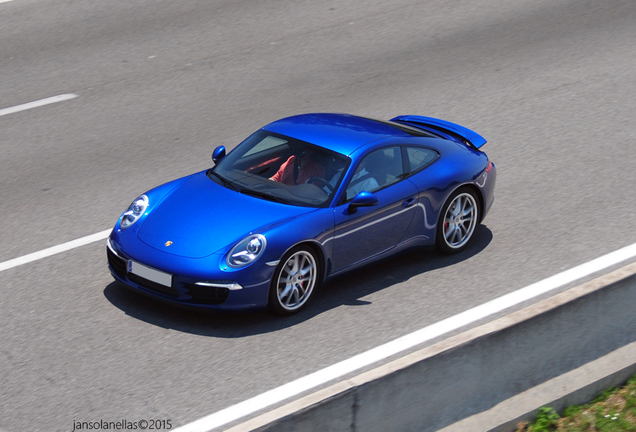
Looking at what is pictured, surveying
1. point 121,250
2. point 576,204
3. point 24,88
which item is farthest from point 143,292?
point 24,88

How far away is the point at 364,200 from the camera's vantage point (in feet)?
22.4

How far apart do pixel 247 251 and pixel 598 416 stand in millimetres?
2746

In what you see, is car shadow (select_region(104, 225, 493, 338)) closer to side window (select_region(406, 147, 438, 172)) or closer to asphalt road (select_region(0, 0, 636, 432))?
Answer: asphalt road (select_region(0, 0, 636, 432))

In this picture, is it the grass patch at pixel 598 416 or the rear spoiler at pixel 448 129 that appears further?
the rear spoiler at pixel 448 129

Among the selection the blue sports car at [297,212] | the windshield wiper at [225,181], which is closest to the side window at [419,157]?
the blue sports car at [297,212]

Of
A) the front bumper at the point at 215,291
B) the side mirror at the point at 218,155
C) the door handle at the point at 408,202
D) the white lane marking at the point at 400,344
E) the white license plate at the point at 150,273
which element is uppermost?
the side mirror at the point at 218,155

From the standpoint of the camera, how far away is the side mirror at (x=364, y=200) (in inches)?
269

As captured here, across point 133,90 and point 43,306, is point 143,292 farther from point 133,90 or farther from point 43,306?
point 133,90

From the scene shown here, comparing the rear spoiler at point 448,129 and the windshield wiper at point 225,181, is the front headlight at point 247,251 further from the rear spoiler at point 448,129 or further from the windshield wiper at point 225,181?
the rear spoiler at point 448,129

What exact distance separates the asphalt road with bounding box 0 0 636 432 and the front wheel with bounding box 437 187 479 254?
135mm

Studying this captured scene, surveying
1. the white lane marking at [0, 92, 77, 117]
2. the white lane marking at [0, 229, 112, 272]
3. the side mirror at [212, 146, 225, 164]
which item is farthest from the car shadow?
the white lane marking at [0, 92, 77, 117]

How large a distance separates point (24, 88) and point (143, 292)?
6.45 metres

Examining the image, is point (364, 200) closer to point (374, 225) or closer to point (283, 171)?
point (374, 225)

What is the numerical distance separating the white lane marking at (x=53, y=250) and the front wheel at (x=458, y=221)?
319 centimetres
